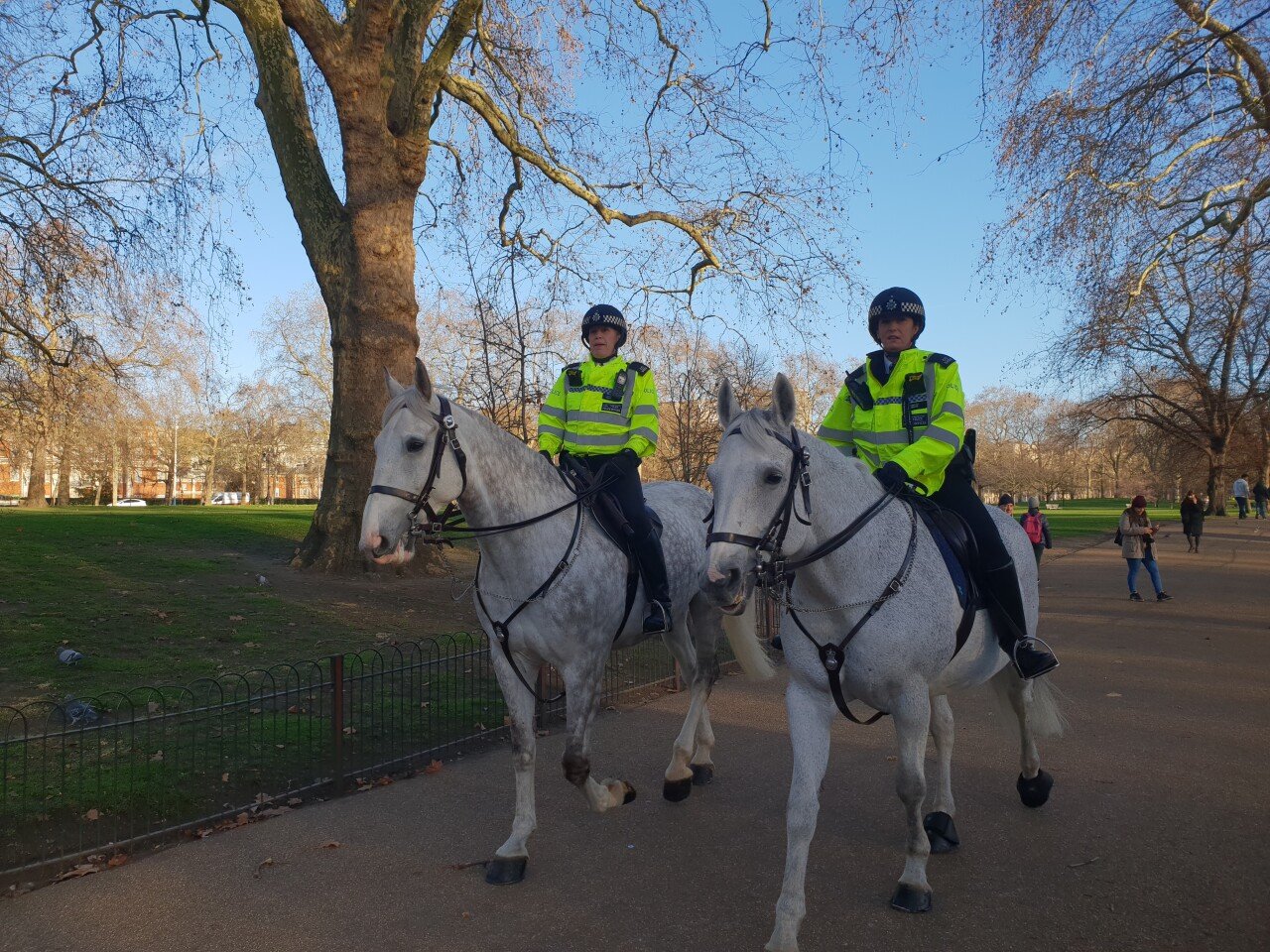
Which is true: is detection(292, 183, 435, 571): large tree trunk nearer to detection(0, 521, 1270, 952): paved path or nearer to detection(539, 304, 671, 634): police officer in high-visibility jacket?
detection(0, 521, 1270, 952): paved path

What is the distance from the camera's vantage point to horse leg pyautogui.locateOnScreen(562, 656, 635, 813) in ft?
16.5

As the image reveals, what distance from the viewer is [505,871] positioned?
191 inches

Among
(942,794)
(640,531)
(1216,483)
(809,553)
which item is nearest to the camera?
(809,553)

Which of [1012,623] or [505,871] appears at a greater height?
[1012,623]

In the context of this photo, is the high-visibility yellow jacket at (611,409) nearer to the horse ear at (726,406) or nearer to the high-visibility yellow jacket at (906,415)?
the high-visibility yellow jacket at (906,415)

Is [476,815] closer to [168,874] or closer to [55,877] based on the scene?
[168,874]

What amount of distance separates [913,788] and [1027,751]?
1.83m

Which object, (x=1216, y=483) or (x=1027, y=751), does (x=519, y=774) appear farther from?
(x=1216, y=483)

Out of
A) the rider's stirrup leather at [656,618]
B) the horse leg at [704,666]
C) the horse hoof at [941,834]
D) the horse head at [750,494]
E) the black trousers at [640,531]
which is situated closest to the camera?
the horse head at [750,494]

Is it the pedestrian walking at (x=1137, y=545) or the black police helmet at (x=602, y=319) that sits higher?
the black police helmet at (x=602, y=319)

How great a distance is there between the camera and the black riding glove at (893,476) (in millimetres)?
4484

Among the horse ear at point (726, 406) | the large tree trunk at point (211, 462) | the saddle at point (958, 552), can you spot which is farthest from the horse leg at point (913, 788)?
the large tree trunk at point (211, 462)

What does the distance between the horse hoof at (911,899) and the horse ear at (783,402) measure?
2487 mm

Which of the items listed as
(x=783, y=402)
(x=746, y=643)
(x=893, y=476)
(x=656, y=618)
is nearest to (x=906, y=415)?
(x=893, y=476)
